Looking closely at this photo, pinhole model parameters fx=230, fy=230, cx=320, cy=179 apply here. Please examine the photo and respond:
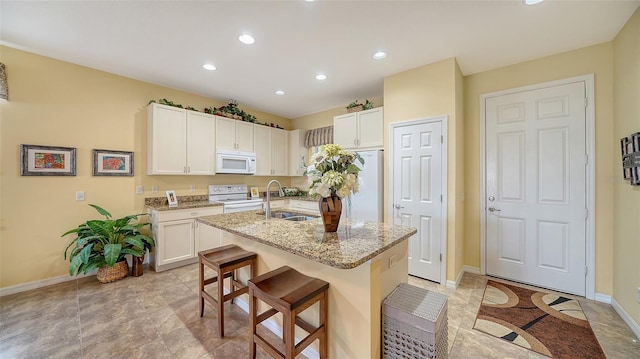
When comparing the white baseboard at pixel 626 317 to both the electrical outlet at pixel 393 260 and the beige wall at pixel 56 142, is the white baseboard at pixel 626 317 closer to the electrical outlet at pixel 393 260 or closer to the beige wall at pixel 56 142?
the electrical outlet at pixel 393 260

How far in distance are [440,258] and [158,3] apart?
3.79 meters

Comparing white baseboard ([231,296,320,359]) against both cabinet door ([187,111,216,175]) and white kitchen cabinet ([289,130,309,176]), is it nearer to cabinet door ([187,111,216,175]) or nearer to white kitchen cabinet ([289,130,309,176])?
cabinet door ([187,111,216,175])

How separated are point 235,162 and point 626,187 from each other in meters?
4.84

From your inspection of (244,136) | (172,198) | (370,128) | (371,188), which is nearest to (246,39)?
(370,128)

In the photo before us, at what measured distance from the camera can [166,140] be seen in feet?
11.2

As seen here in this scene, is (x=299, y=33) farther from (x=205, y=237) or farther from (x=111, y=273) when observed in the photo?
(x=111, y=273)

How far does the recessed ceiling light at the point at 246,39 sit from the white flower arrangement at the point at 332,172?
1.49m

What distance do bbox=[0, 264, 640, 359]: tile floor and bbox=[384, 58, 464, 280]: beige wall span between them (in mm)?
613

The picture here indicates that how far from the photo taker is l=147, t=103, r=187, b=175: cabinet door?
3.31 m

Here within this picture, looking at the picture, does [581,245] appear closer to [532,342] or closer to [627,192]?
[627,192]

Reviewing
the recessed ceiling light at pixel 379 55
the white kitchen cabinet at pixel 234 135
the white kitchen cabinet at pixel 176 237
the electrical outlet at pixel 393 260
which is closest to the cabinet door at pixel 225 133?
the white kitchen cabinet at pixel 234 135

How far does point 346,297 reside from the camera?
1.48 metres

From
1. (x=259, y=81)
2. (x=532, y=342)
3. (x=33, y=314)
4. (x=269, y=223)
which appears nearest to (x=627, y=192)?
(x=532, y=342)

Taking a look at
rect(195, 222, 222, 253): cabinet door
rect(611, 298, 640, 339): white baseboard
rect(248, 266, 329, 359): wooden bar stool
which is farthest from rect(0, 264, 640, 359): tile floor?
rect(195, 222, 222, 253): cabinet door
